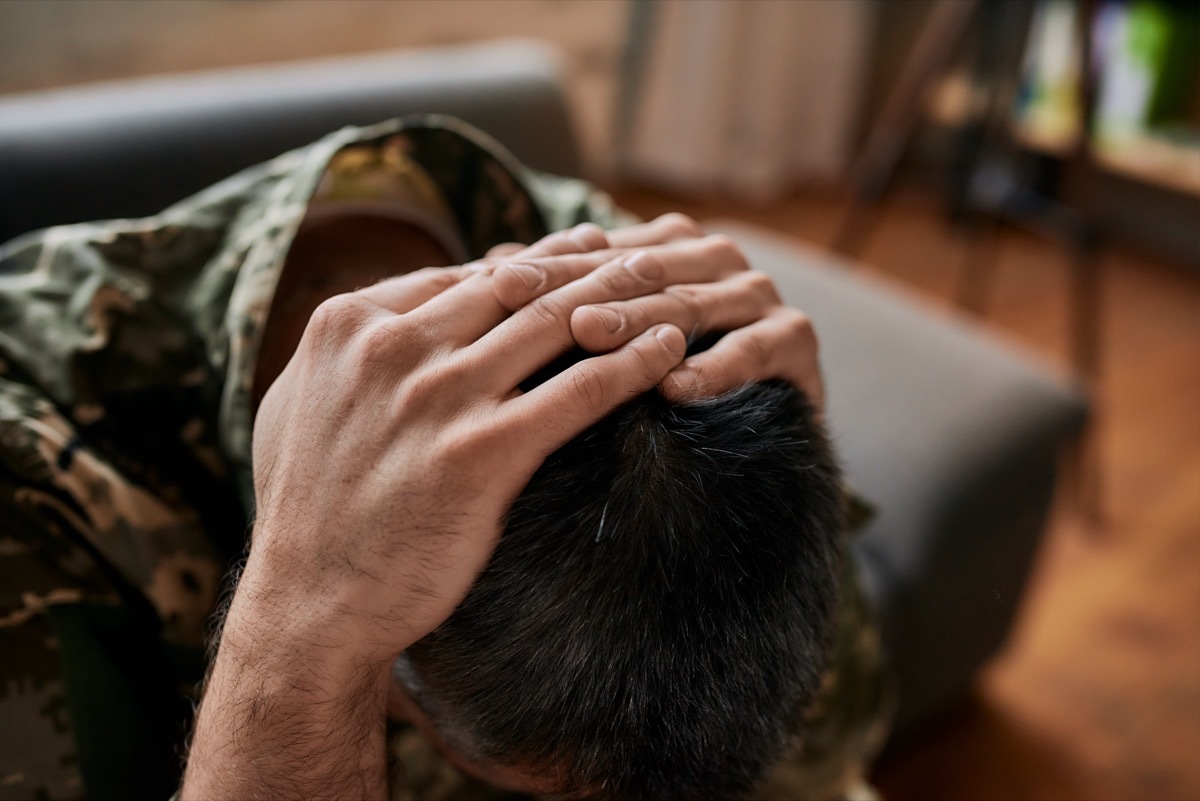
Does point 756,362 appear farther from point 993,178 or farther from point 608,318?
point 993,178

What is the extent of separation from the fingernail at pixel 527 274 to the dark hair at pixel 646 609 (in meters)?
0.10

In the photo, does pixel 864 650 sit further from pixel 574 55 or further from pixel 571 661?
pixel 574 55

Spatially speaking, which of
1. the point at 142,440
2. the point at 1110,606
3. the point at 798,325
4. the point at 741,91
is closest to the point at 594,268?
the point at 798,325

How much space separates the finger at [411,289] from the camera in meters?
0.54

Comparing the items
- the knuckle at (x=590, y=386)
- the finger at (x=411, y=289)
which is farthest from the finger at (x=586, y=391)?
the finger at (x=411, y=289)

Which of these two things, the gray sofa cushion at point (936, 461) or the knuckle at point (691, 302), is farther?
the gray sofa cushion at point (936, 461)

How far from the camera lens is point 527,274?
551 millimetres

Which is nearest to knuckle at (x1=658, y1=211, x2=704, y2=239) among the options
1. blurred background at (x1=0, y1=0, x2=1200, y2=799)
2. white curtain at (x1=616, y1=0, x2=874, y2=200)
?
blurred background at (x1=0, y1=0, x2=1200, y2=799)

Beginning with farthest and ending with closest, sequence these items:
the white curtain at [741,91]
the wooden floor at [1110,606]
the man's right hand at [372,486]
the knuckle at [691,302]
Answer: the white curtain at [741,91] → the wooden floor at [1110,606] → the knuckle at [691,302] → the man's right hand at [372,486]

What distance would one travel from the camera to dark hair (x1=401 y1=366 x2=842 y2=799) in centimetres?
50

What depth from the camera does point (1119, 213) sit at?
2.75 metres

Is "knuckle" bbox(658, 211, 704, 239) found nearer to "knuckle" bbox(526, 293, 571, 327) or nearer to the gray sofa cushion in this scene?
"knuckle" bbox(526, 293, 571, 327)

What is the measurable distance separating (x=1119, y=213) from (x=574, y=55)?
1.72 metres

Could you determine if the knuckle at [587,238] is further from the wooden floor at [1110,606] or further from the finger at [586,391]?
the wooden floor at [1110,606]
